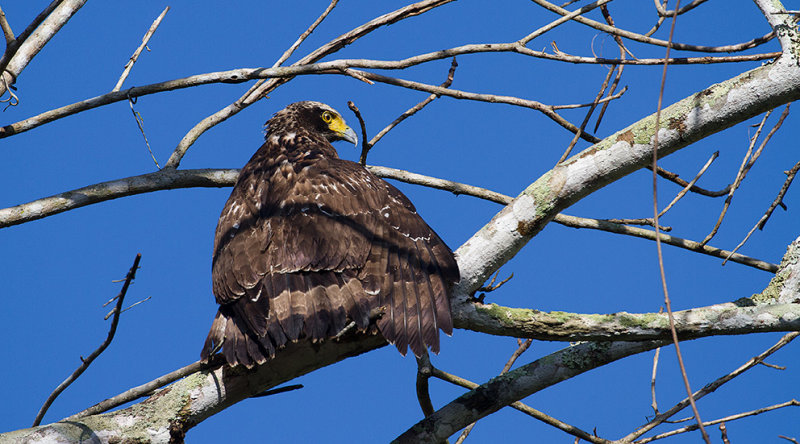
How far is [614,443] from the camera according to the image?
376cm

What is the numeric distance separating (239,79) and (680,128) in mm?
2049

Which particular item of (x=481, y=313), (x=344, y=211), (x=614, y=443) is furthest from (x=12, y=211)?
(x=614, y=443)

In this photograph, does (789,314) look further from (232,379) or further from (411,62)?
(232,379)

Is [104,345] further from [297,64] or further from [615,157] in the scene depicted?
[615,157]

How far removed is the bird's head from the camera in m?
5.73

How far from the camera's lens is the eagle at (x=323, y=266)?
333 centimetres

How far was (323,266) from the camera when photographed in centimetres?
355

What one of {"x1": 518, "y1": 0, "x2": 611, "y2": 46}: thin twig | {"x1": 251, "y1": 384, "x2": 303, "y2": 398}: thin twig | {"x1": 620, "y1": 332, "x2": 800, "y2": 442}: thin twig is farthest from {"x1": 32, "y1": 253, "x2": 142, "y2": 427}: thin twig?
{"x1": 620, "y1": 332, "x2": 800, "y2": 442}: thin twig

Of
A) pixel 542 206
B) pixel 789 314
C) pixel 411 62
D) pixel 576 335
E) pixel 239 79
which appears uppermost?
pixel 239 79

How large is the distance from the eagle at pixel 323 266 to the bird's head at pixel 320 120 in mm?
1454

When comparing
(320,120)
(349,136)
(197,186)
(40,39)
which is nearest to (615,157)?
(197,186)

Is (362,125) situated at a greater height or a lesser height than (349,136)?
lesser

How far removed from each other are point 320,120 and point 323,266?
2497 mm

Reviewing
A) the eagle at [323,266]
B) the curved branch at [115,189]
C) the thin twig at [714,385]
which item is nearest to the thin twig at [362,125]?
the eagle at [323,266]
